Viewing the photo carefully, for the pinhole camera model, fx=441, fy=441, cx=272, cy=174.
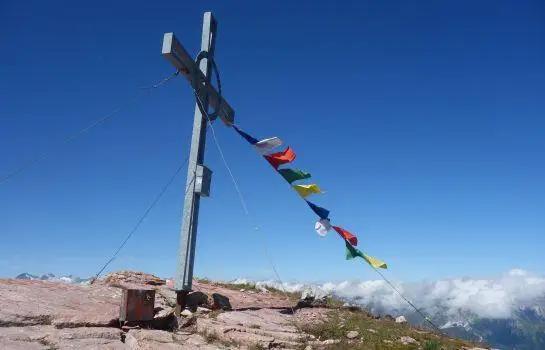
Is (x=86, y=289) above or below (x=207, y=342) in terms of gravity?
above

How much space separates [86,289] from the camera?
11.0 meters

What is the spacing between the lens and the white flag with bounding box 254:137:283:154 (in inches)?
547

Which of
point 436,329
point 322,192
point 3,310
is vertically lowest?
point 436,329

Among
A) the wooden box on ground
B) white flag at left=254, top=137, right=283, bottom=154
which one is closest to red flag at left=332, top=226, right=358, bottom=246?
white flag at left=254, top=137, right=283, bottom=154

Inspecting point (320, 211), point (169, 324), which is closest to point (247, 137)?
point (320, 211)

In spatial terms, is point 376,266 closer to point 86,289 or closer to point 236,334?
point 236,334

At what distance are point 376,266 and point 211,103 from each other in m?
7.19

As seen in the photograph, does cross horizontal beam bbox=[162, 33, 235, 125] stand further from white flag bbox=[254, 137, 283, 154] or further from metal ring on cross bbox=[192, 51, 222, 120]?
white flag bbox=[254, 137, 283, 154]

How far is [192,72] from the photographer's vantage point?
12234 millimetres

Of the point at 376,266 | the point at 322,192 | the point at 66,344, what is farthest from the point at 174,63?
the point at 376,266

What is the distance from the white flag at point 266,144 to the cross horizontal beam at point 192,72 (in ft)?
4.27

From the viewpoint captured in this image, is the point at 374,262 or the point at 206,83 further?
the point at 374,262

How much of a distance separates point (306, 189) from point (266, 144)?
1.93 m

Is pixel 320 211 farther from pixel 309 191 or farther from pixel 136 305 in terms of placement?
pixel 136 305
